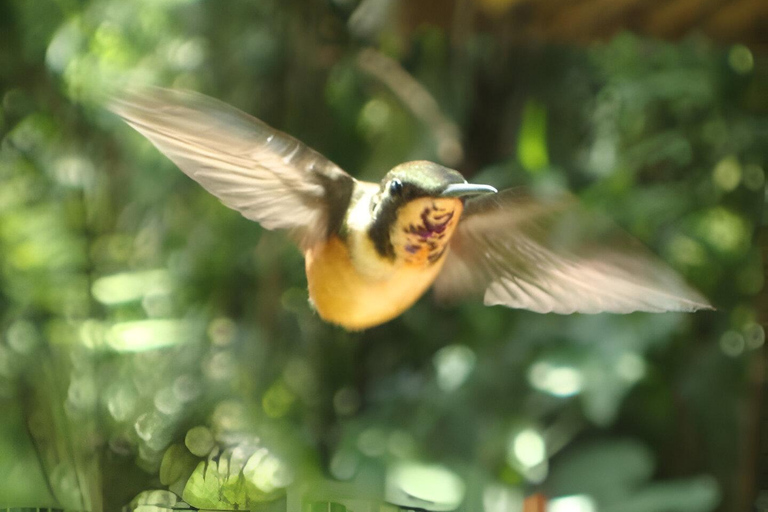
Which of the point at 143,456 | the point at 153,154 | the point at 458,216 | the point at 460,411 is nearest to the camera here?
the point at 458,216

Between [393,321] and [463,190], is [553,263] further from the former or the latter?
[393,321]

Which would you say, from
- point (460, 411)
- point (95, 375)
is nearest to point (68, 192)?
point (95, 375)

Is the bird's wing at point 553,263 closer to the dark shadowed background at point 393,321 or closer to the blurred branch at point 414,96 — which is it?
the dark shadowed background at point 393,321

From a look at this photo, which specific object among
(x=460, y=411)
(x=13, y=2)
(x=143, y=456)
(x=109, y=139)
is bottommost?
(x=143, y=456)

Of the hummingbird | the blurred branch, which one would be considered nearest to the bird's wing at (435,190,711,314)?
the hummingbird

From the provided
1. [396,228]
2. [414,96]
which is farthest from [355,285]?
[414,96]

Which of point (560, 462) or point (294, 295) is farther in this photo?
point (560, 462)

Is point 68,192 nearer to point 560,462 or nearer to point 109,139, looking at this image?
point 109,139

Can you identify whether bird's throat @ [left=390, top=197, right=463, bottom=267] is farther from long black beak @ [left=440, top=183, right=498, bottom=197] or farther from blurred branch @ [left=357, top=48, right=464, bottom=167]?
blurred branch @ [left=357, top=48, right=464, bottom=167]
